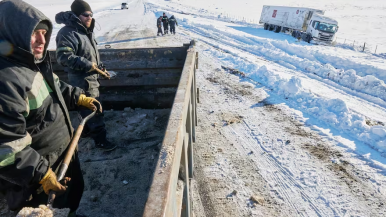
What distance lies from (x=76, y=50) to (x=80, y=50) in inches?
2.3

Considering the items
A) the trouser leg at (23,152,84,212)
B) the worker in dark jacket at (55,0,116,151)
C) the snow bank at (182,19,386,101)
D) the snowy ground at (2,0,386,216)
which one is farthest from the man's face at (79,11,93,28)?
the snow bank at (182,19,386,101)

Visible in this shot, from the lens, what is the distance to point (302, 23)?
21.9m

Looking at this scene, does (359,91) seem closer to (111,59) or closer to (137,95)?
(137,95)

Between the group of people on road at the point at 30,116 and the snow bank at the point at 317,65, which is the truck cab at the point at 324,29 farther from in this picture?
the group of people on road at the point at 30,116

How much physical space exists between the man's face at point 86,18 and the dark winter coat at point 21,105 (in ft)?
5.41

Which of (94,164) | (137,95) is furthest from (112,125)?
(94,164)

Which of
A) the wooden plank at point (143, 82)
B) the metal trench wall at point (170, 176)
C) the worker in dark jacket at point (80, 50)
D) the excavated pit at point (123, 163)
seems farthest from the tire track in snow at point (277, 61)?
the worker in dark jacket at point (80, 50)

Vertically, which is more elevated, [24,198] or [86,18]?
[86,18]

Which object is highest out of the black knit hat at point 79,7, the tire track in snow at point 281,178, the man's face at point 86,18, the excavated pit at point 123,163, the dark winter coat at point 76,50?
the black knit hat at point 79,7

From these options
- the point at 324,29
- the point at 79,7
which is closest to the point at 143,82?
the point at 79,7

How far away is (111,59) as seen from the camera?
450cm

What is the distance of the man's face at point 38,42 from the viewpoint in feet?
5.58

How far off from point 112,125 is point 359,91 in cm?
762

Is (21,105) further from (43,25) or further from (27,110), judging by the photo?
(43,25)
